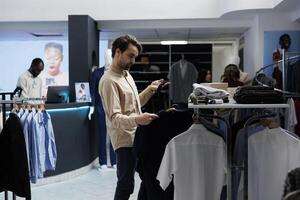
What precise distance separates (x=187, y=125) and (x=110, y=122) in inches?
20.5

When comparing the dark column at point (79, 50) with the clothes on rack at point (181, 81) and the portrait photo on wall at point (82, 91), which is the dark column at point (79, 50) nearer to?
the portrait photo on wall at point (82, 91)

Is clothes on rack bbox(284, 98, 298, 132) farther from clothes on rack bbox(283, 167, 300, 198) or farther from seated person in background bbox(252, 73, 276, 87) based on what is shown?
clothes on rack bbox(283, 167, 300, 198)

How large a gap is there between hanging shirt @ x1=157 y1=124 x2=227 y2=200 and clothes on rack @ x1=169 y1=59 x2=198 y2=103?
4823 mm

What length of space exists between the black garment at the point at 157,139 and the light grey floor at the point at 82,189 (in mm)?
1987

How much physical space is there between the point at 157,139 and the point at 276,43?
5.60 m

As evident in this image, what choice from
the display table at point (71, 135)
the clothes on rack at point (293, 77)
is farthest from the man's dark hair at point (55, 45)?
the clothes on rack at point (293, 77)

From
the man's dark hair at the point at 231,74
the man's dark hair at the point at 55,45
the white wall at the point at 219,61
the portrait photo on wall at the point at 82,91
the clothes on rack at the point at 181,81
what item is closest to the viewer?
the man's dark hair at the point at 231,74

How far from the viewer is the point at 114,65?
9.29 feet

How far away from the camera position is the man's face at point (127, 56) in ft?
9.16

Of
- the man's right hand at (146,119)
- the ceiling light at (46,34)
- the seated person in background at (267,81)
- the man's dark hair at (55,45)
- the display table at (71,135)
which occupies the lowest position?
the display table at (71,135)

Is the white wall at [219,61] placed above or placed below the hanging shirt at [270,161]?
above

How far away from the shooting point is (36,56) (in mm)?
11750

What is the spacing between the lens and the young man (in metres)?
11.4

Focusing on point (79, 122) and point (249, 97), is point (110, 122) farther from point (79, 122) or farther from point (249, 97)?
point (79, 122)
